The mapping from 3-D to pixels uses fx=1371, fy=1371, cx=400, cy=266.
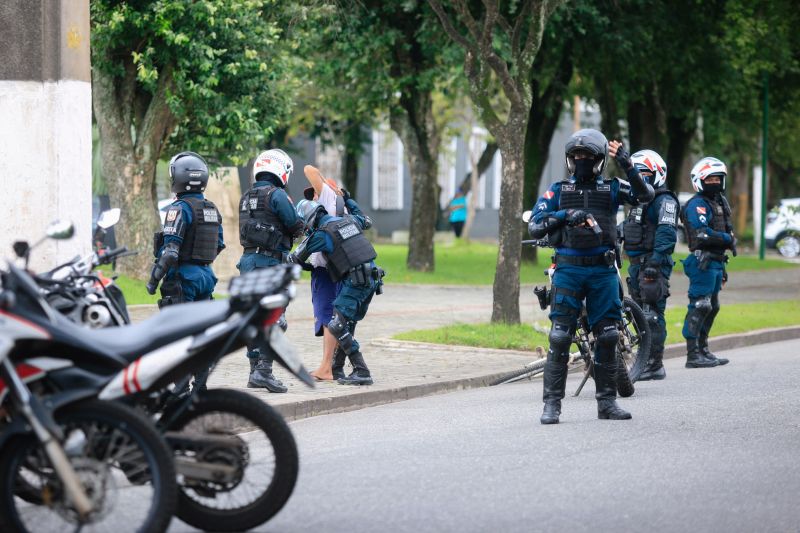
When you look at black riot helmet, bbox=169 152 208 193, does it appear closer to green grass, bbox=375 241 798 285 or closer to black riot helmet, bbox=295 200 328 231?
black riot helmet, bbox=295 200 328 231

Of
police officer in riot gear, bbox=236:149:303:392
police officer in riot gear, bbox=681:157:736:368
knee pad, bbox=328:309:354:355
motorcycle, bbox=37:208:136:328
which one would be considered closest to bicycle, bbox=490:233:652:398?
knee pad, bbox=328:309:354:355

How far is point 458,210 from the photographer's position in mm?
45531

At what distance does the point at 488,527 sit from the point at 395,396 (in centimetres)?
488

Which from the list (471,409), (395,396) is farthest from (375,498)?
(395,396)

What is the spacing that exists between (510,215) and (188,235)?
20.4ft

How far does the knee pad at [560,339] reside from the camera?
9.28 m

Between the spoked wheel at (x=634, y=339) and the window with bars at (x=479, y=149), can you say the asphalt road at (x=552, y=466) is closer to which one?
the spoked wheel at (x=634, y=339)

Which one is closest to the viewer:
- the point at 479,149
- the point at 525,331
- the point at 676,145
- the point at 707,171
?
the point at 707,171

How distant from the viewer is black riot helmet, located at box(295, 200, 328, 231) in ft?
36.4

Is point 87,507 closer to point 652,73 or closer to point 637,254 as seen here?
point 637,254

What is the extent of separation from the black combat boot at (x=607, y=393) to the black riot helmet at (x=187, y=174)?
10.4 feet

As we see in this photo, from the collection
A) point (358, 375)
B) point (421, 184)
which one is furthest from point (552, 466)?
point (421, 184)

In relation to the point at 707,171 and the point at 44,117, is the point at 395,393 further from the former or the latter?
the point at 707,171

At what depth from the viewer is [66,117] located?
35.6 feet
